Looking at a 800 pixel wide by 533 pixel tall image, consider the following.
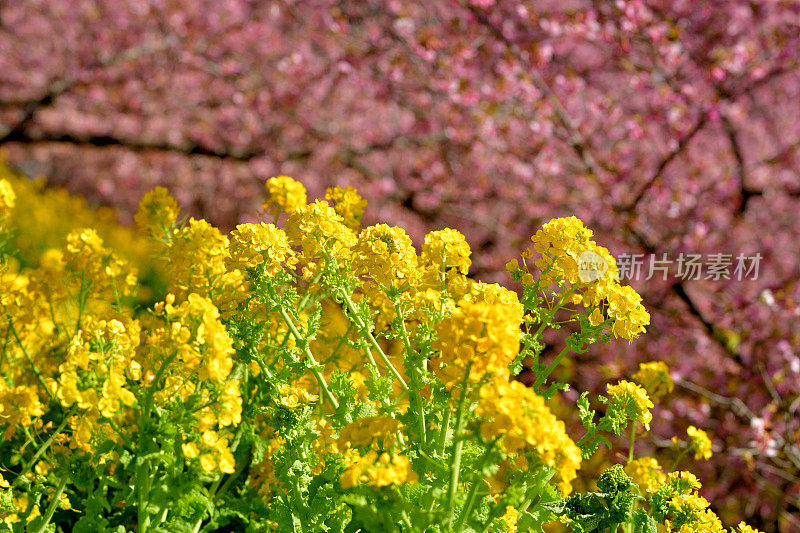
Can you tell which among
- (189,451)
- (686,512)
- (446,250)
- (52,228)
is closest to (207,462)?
(189,451)

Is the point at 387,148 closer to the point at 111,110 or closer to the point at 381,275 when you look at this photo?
the point at 111,110

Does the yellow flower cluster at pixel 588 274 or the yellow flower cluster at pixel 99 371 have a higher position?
the yellow flower cluster at pixel 588 274

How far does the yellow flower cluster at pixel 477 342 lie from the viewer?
3.29 ft

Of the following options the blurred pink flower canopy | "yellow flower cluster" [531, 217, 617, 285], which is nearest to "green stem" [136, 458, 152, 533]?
"yellow flower cluster" [531, 217, 617, 285]

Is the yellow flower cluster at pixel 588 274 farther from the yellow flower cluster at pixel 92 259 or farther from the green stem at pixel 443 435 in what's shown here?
the yellow flower cluster at pixel 92 259

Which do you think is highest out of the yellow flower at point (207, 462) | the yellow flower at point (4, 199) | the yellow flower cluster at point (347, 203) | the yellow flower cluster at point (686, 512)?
the yellow flower cluster at point (347, 203)

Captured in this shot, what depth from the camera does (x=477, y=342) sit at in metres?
1.02

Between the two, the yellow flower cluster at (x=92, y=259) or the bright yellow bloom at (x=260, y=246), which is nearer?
the bright yellow bloom at (x=260, y=246)

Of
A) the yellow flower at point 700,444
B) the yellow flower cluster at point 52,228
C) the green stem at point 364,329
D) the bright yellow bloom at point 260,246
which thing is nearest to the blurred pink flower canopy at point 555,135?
the yellow flower cluster at point 52,228

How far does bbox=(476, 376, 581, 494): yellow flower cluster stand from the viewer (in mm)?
964

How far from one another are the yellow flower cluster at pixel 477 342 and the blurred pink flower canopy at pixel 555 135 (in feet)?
11.0

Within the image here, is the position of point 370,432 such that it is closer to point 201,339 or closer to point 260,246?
point 201,339

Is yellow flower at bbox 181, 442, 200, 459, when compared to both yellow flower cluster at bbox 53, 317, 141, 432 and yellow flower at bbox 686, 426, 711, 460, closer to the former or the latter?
yellow flower cluster at bbox 53, 317, 141, 432

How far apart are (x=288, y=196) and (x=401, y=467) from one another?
86 centimetres
